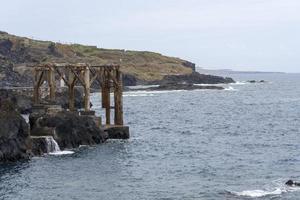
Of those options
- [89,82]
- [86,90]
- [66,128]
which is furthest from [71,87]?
[66,128]

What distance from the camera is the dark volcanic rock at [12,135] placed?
4753 centimetres

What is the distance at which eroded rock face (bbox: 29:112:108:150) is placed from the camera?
→ 179 ft

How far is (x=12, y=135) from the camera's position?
48094 mm

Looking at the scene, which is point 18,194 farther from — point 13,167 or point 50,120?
point 50,120

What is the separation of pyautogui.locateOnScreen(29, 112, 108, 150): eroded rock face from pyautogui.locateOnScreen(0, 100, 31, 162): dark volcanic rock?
444cm

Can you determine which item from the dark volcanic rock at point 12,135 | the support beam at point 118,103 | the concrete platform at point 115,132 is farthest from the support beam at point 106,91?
the dark volcanic rock at point 12,135

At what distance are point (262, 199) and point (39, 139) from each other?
75.7 ft

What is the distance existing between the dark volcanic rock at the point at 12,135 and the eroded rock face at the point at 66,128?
444 centimetres

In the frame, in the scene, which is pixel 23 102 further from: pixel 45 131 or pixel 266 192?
pixel 266 192

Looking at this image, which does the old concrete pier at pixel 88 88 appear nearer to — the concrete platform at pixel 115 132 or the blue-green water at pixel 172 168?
the concrete platform at pixel 115 132

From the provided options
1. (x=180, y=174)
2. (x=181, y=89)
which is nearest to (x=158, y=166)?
(x=180, y=174)

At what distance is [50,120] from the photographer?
55.1 meters

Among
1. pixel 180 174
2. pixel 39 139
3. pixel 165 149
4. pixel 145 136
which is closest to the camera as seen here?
pixel 180 174

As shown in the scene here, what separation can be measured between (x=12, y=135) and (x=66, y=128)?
8089 mm
